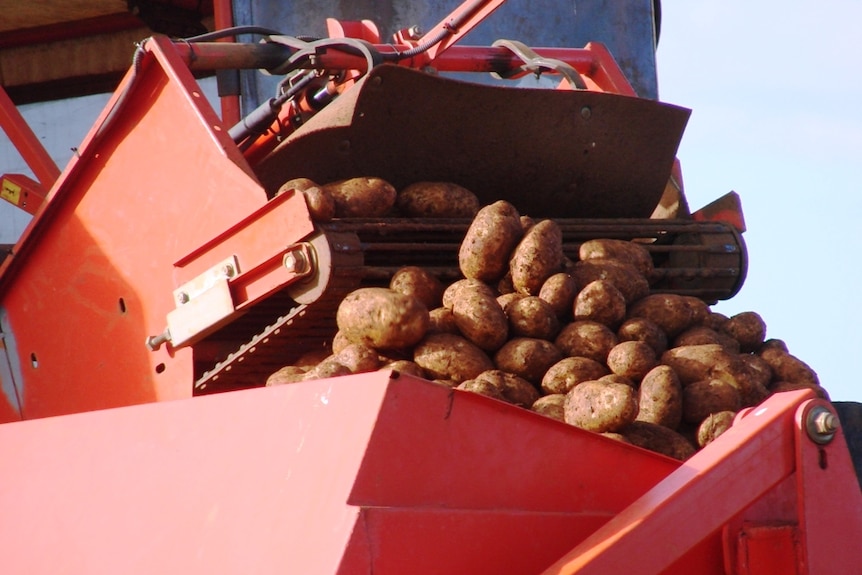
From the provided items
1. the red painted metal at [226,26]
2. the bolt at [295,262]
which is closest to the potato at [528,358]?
the bolt at [295,262]

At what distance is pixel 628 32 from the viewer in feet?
18.8

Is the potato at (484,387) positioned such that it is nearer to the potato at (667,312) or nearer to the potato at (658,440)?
the potato at (658,440)

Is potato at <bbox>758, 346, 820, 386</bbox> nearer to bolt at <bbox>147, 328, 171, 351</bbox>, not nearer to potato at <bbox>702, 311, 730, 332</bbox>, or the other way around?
potato at <bbox>702, 311, 730, 332</bbox>

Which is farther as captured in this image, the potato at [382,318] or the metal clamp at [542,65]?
the metal clamp at [542,65]

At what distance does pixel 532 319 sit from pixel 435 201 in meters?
0.51

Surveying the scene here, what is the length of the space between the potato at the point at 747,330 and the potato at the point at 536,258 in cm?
50

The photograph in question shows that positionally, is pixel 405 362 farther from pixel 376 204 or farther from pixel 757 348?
pixel 757 348

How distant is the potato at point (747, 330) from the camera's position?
327 cm

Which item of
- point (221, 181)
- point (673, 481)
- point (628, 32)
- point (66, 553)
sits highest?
point (628, 32)

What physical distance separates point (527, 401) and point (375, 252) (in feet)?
2.12

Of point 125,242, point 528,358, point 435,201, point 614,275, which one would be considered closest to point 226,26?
point 125,242

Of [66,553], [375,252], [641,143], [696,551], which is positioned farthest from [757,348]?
[66,553]

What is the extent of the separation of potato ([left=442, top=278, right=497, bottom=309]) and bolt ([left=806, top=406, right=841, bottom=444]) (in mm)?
1383

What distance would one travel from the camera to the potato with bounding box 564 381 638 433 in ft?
8.00
